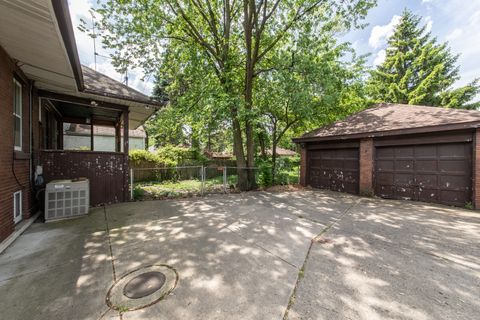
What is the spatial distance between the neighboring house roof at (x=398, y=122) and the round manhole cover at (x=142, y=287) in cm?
782

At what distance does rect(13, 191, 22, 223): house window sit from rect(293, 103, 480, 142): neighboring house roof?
9.52m

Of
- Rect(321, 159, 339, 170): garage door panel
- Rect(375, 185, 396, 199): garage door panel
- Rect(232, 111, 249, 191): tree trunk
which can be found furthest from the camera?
Rect(232, 111, 249, 191): tree trunk

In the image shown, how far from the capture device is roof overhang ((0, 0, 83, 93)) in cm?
242

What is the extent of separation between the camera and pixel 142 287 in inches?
86.4

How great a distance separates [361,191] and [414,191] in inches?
61.2

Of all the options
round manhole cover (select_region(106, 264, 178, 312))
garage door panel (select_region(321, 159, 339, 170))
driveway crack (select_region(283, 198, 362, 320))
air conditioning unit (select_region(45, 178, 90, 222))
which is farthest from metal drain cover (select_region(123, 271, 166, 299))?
garage door panel (select_region(321, 159, 339, 170))

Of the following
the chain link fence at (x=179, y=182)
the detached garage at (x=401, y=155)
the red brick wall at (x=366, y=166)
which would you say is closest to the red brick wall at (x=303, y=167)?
the detached garage at (x=401, y=155)

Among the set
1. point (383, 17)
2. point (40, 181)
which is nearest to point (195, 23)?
point (40, 181)

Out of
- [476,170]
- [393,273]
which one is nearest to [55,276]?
[393,273]

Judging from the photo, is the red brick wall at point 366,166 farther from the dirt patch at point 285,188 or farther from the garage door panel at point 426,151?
the dirt patch at point 285,188

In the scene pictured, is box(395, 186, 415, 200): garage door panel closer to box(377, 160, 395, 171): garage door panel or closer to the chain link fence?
box(377, 160, 395, 171): garage door panel

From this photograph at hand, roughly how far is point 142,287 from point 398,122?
29.3 feet

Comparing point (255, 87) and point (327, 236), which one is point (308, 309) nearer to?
point (327, 236)

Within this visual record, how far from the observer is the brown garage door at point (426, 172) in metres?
5.75
